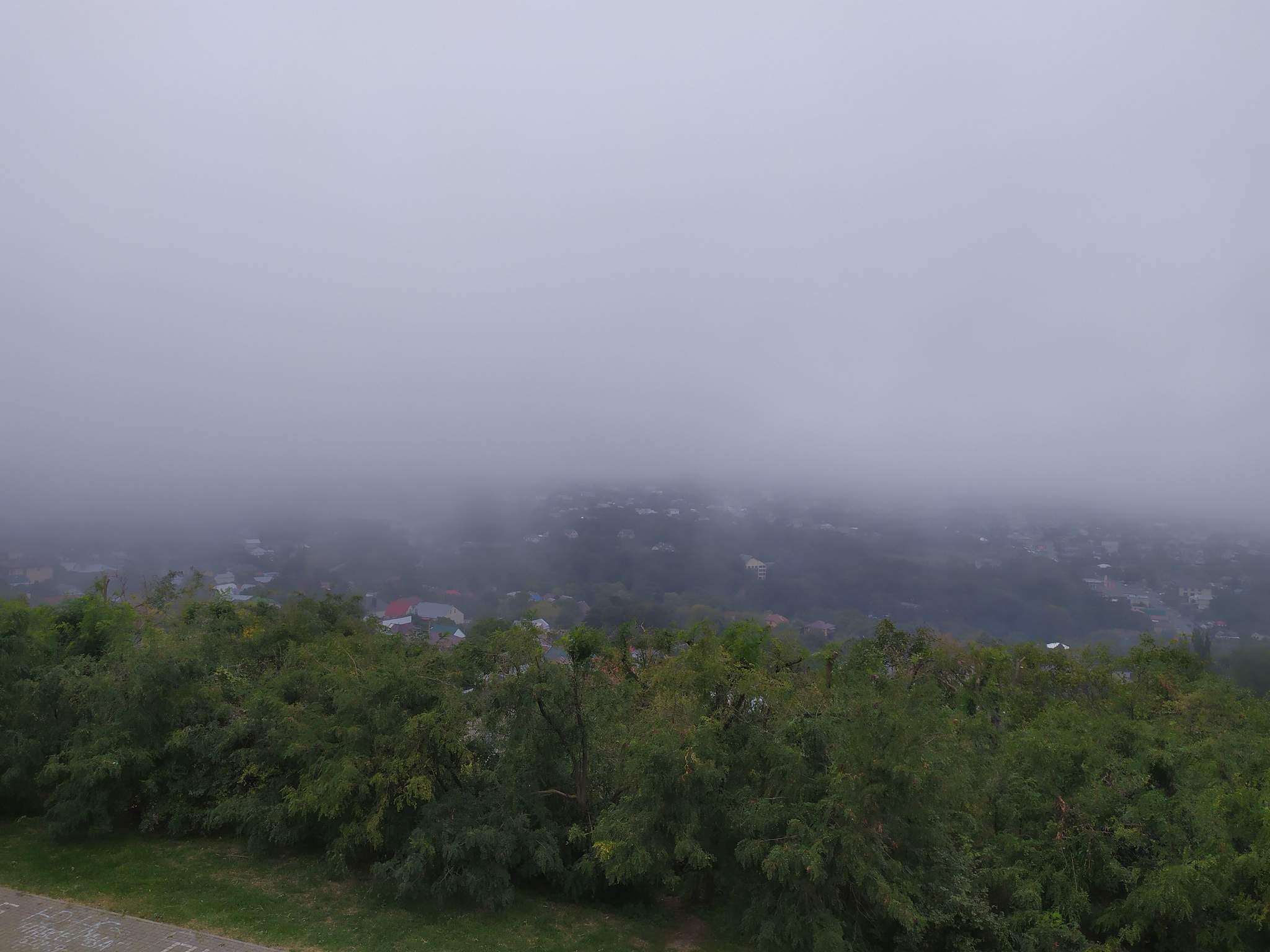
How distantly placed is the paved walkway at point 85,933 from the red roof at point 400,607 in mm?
41418

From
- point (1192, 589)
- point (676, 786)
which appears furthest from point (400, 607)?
point (1192, 589)

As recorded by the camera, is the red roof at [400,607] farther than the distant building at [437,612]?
Yes

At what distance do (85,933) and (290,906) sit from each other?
337 centimetres

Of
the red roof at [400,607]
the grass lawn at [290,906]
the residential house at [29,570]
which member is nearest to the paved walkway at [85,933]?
the grass lawn at [290,906]

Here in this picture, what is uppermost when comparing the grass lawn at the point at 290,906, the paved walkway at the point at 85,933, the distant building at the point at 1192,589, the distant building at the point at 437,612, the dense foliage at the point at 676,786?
the dense foliage at the point at 676,786

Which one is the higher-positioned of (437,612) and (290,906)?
(290,906)

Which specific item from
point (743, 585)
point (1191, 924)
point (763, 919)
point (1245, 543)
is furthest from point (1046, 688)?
point (1245, 543)

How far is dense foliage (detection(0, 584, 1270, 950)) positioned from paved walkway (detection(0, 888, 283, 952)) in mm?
2669

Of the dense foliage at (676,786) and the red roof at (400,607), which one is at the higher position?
the dense foliage at (676,786)

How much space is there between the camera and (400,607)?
58.2 metres

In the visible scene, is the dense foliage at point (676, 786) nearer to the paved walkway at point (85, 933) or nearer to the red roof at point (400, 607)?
the paved walkway at point (85, 933)

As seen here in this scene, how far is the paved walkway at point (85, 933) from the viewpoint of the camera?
36.9 ft

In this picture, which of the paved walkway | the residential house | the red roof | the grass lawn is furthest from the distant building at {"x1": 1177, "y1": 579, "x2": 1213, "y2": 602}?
the residential house

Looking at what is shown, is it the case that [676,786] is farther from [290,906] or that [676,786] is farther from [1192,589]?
[1192,589]
